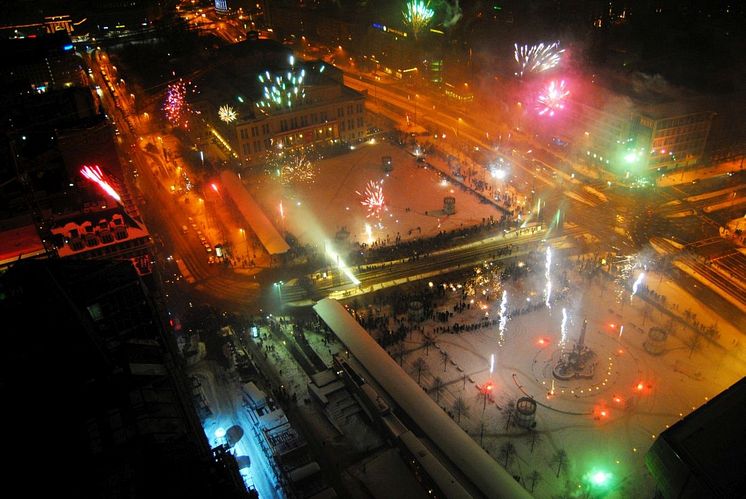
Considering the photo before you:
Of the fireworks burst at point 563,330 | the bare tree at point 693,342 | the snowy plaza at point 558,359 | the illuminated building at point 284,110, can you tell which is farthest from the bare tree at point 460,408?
the illuminated building at point 284,110

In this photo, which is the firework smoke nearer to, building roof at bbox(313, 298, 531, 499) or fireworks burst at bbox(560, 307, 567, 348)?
fireworks burst at bbox(560, 307, 567, 348)

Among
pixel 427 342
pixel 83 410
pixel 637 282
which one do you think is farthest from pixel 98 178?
pixel 637 282

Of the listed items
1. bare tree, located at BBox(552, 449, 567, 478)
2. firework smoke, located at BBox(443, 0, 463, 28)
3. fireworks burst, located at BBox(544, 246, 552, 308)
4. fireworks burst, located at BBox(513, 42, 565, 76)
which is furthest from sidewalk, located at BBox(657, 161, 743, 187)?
firework smoke, located at BBox(443, 0, 463, 28)

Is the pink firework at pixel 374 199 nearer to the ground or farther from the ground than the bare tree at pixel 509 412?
nearer to the ground

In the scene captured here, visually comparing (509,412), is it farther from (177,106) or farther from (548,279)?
(177,106)

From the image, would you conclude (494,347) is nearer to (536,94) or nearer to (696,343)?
(696,343)

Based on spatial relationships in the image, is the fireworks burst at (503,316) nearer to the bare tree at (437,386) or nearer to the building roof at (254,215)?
the bare tree at (437,386)
